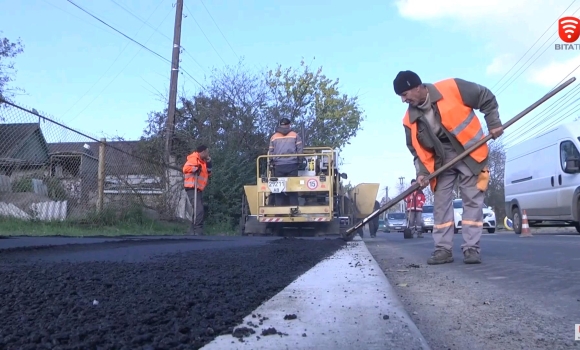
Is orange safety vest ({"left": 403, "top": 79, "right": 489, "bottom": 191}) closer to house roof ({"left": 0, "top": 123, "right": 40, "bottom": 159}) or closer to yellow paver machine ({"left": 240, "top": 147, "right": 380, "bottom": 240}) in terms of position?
yellow paver machine ({"left": 240, "top": 147, "right": 380, "bottom": 240})

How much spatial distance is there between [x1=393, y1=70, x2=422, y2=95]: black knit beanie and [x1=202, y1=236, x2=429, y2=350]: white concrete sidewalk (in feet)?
6.84

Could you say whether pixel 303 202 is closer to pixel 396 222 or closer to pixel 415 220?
pixel 415 220

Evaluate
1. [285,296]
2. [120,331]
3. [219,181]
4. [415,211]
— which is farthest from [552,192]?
[120,331]

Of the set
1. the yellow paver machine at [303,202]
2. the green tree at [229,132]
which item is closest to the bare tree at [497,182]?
the green tree at [229,132]

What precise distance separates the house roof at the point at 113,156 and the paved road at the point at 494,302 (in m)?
7.48

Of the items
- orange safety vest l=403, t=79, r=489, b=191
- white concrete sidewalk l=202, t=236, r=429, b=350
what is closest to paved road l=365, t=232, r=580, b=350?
white concrete sidewalk l=202, t=236, r=429, b=350

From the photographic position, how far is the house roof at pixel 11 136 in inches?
364

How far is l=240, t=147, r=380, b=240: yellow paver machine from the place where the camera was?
37.4ft

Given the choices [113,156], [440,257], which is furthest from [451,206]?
[113,156]

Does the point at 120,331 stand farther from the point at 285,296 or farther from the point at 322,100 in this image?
the point at 322,100

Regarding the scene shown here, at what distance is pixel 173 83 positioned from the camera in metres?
19.6

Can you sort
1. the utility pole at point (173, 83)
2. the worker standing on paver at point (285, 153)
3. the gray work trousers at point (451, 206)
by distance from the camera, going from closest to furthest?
the gray work trousers at point (451, 206), the worker standing on paver at point (285, 153), the utility pole at point (173, 83)

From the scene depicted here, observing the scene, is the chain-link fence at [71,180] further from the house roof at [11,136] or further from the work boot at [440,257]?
the work boot at [440,257]

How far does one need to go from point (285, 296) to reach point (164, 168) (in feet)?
40.4
